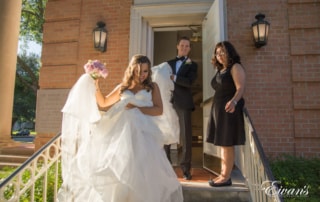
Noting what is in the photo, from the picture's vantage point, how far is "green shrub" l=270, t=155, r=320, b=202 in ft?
11.8

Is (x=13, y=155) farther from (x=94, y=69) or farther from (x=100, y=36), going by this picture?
(x=94, y=69)

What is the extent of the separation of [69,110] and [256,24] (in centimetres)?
348

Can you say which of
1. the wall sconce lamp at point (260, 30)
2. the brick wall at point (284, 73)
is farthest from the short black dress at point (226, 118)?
the wall sconce lamp at point (260, 30)

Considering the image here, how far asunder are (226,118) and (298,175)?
Result: 1746 millimetres

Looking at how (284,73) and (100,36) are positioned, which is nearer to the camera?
(284,73)

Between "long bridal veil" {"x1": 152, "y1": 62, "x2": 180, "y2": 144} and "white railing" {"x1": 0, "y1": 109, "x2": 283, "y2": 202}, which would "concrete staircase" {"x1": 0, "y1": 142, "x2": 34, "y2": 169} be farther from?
"long bridal veil" {"x1": 152, "y1": 62, "x2": 180, "y2": 144}

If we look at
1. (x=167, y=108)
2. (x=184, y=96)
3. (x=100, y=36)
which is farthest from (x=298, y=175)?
(x=100, y=36)

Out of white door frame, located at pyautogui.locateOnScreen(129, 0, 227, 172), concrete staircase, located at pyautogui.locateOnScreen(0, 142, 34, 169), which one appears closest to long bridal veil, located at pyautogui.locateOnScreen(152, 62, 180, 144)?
white door frame, located at pyautogui.locateOnScreen(129, 0, 227, 172)

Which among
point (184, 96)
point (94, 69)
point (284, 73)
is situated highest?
point (284, 73)

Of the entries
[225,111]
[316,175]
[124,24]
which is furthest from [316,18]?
[124,24]

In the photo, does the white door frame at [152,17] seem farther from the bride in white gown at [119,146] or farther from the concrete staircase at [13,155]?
the concrete staircase at [13,155]

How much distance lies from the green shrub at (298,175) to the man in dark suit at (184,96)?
1391mm

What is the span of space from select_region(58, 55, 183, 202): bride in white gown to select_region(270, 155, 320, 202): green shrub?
74.0 inches

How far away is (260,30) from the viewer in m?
4.55
